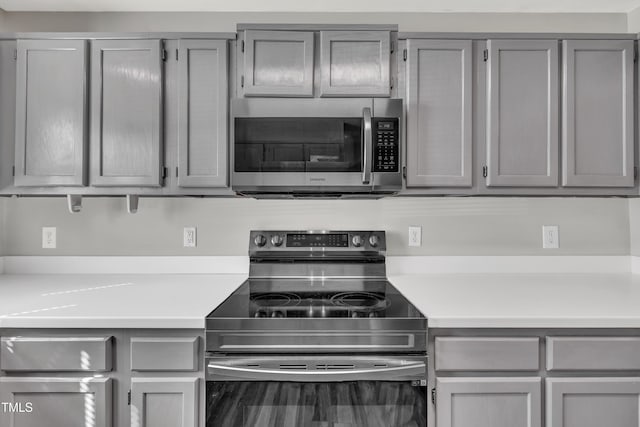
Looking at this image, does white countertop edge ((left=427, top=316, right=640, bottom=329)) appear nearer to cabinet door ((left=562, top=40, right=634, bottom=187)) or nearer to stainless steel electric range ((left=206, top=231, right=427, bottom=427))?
stainless steel electric range ((left=206, top=231, right=427, bottom=427))

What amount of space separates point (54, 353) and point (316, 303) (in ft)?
3.18

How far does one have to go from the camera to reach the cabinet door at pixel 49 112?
75.8 inches

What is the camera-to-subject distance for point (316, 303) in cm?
177

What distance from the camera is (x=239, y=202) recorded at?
7.52 feet

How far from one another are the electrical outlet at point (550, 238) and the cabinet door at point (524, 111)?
1.47ft

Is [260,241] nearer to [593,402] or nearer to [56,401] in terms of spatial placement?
[56,401]

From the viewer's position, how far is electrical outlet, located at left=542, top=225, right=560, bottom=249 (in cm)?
229

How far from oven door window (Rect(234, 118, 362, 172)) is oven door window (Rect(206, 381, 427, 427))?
899 millimetres

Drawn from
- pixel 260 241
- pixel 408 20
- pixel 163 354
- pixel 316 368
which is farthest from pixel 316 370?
pixel 408 20

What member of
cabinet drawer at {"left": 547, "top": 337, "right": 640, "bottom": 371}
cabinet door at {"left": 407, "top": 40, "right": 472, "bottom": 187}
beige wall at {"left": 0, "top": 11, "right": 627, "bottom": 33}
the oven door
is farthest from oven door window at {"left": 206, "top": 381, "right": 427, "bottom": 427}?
beige wall at {"left": 0, "top": 11, "right": 627, "bottom": 33}

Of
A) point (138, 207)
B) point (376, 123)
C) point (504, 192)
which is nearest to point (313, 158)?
point (376, 123)

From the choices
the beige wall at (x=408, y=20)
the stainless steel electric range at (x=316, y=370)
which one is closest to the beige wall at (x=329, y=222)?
the stainless steel electric range at (x=316, y=370)

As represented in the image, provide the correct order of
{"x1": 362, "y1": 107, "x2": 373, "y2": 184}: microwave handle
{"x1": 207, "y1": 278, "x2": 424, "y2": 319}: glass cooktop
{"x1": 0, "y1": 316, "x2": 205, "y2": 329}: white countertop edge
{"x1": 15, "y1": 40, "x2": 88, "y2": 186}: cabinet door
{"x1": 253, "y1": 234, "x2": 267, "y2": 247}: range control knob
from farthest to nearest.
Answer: {"x1": 253, "y1": 234, "x2": 267, "y2": 247}: range control knob, {"x1": 15, "y1": 40, "x2": 88, "y2": 186}: cabinet door, {"x1": 362, "y1": 107, "x2": 373, "y2": 184}: microwave handle, {"x1": 207, "y1": 278, "x2": 424, "y2": 319}: glass cooktop, {"x1": 0, "y1": 316, "x2": 205, "y2": 329}: white countertop edge

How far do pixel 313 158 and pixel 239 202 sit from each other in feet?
1.99
